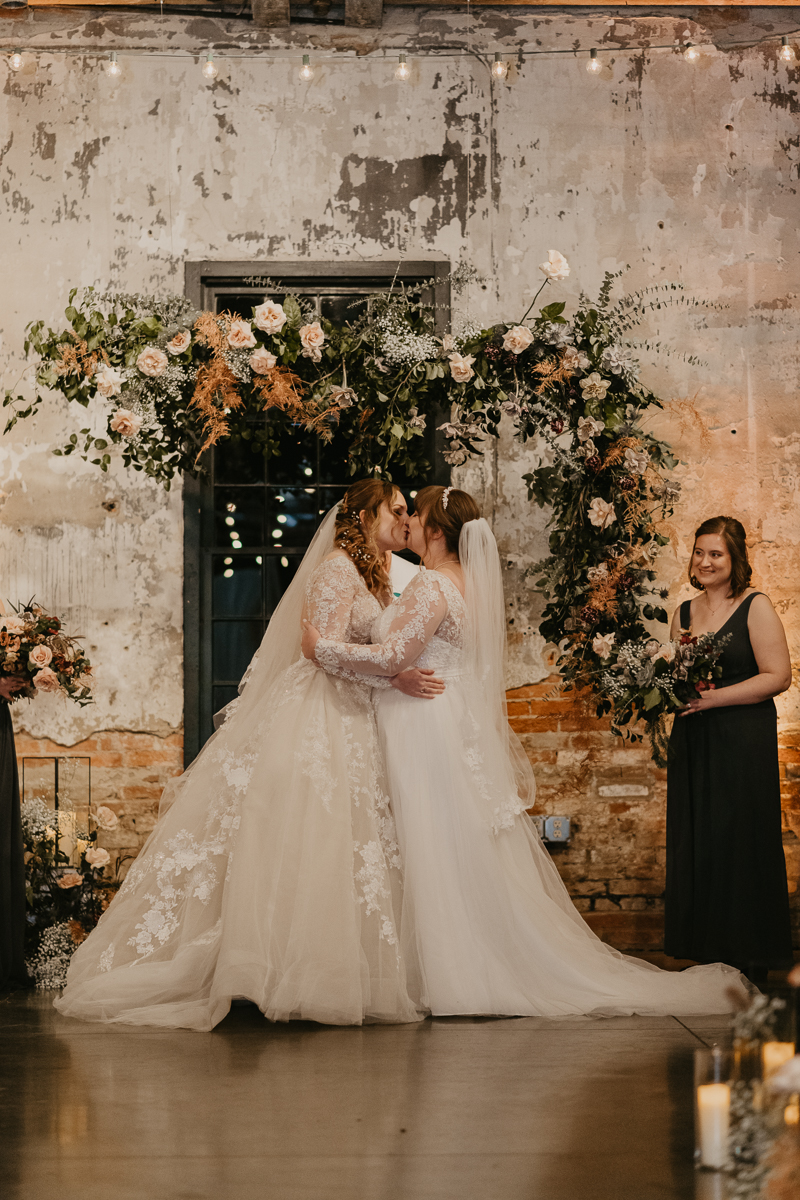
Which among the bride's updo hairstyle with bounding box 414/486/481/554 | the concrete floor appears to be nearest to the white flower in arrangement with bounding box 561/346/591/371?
the bride's updo hairstyle with bounding box 414/486/481/554

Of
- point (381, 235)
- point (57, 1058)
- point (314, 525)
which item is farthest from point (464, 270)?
point (57, 1058)

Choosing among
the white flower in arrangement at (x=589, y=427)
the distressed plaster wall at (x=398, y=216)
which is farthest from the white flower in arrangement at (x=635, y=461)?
the distressed plaster wall at (x=398, y=216)

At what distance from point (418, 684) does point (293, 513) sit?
1790 millimetres

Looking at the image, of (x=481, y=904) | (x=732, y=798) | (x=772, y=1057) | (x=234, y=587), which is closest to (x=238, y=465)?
(x=234, y=587)

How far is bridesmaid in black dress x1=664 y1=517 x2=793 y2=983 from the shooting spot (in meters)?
4.49

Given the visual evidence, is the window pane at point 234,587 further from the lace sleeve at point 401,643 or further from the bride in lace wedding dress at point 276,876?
the lace sleeve at point 401,643

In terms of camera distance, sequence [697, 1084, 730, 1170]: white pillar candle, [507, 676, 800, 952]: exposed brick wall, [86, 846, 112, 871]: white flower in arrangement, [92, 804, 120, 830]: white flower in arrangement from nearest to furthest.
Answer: [697, 1084, 730, 1170]: white pillar candle < [86, 846, 112, 871]: white flower in arrangement < [92, 804, 120, 830]: white flower in arrangement < [507, 676, 800, 952]: exposed brick wall

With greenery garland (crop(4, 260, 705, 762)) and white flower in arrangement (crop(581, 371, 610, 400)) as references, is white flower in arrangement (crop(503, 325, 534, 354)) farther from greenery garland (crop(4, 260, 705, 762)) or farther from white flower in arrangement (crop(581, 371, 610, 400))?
white flower in arrangement (crop(581, 371, 610, 400))

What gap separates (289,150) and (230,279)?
755mm

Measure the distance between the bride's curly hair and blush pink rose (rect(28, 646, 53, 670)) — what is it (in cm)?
128

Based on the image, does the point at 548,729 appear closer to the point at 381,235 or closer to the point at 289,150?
the point at 381,235

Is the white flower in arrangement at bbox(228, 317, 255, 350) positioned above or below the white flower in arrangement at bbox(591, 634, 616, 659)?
above

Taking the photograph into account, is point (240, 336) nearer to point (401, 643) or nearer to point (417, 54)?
point (401, 643)

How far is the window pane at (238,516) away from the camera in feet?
18.6
